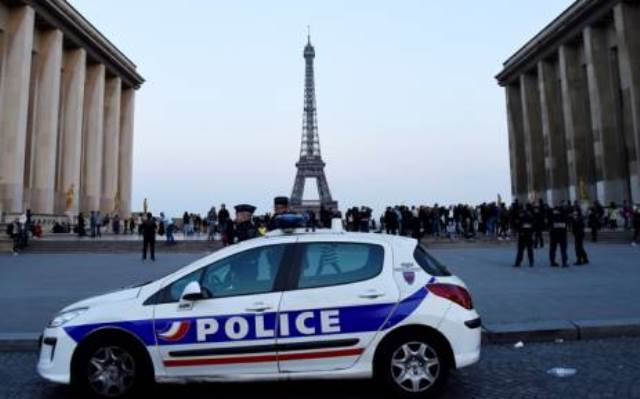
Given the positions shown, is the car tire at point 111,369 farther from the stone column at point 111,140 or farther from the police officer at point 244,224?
the stone column at point 111,140

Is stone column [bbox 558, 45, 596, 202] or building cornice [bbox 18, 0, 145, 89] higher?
building cornice [bbox 18, 0, 145, 89]

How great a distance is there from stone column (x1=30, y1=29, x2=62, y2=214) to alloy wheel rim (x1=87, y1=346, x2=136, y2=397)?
35336 millimetres

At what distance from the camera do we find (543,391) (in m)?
4.77

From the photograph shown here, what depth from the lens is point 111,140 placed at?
49000mm

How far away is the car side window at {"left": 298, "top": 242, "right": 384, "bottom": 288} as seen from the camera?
15.6 ft

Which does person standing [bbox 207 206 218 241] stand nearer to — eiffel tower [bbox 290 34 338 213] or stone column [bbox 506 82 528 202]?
stone column [bbox 506 82 528 202]

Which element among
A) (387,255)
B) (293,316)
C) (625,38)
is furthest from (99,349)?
(625,38)

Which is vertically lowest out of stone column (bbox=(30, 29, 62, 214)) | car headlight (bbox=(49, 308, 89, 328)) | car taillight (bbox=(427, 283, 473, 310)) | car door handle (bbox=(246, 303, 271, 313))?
car headlight (bbox=(49, 308, 89, 328))

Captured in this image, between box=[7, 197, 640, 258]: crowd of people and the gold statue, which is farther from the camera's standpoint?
the gold statue

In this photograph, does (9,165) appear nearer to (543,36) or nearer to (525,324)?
(525,324)

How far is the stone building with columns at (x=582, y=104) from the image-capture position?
34188 mm

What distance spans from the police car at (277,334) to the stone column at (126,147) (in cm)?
5057

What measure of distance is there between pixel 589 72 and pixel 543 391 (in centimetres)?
3913

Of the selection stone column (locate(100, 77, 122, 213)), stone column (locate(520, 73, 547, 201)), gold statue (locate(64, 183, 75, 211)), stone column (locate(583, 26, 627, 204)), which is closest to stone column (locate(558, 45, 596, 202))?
stone column (locate(583, 26, 627, 204))
